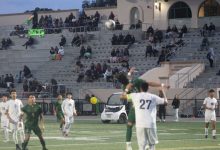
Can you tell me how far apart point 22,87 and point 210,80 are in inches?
681

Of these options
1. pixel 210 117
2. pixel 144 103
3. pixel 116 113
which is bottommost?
pixel 116 113

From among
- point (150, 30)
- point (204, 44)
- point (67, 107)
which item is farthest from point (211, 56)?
point (67, 107)

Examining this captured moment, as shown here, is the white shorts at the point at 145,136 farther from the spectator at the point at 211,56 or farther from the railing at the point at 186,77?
the spectator at the point at 211,56

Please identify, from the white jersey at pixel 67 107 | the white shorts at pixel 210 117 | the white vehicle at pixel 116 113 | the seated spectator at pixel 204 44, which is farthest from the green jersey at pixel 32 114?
the seated spectator at pixel 204 44

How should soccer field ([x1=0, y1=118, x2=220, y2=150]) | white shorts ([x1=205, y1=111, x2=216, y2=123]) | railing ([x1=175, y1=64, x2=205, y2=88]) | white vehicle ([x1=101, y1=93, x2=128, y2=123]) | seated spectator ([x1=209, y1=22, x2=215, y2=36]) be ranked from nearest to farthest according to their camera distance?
soccer field ([x1=0, y1=118, x2=220, y2=150]) → white shorts ([x1=205, y1=111, x2=216, y2=123]) → white vehicle ([x1=101, y1=93, x2=128, y2=123]) → railing ([x1=175, y1=64, x2=205, y2=88]) → seated spectator ([x1=209, y1=22, x2=215, y2=36])

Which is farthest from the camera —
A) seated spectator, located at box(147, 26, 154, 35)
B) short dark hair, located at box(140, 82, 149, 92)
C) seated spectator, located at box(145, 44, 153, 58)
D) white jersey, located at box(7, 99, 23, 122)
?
seated spectator, located at box(147, 26, 154, 35)

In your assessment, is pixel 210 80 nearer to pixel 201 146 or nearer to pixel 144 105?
pixel 201 146

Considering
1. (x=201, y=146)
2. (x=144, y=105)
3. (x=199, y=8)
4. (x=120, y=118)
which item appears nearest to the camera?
(x=144, y=105)

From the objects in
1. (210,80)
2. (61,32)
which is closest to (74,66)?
(61,32)

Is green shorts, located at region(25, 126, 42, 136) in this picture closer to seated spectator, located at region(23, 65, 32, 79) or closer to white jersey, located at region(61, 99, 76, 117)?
white jersey, located at region(61, 99, 76, 117)

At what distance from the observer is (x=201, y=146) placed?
83.1 ft

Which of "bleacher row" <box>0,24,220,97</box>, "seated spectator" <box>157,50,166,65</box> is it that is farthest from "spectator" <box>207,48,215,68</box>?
"seated spectator" <box>157,50,166,65</box>

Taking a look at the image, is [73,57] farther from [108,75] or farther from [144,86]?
[144,86]

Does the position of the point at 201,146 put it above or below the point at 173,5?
below
